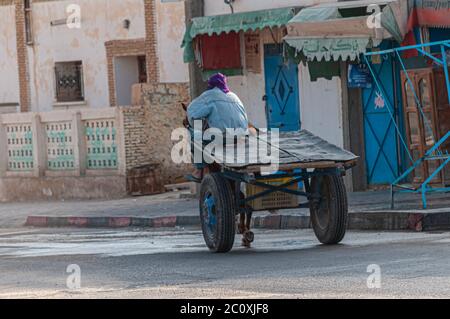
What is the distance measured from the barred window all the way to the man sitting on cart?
18.4m

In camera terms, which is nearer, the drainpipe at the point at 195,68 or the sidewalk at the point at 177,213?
the sidewalk at the point at 177,213

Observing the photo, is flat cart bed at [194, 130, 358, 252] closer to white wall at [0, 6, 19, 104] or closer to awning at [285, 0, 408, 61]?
awning at [285, 0, 408, 61]

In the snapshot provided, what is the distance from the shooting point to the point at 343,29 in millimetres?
21078

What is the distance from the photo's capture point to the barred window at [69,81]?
33531 millimetres

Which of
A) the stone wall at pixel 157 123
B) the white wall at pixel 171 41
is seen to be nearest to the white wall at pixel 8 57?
the white wall at pixel 171 41

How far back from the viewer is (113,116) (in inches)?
1094

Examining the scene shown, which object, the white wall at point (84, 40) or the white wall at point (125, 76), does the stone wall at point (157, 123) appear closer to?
the white wall at point (84, 40)

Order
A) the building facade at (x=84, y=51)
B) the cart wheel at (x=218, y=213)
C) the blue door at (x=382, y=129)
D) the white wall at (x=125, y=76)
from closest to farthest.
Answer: the cart wheel at (x=218, y=213), the blue door at (x=382, y=129), the building facade at (x=84, y=51), the white wall at (x=125, y=76)

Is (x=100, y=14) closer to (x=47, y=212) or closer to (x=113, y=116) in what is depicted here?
(x=113, y=116)

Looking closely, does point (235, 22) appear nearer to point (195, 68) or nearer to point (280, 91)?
point (195, 68)

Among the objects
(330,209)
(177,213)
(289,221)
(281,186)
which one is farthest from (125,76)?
(330,209)

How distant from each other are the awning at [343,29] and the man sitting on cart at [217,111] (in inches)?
225
